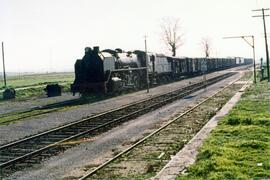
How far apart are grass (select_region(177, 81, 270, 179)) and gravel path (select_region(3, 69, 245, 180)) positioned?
2883 mm

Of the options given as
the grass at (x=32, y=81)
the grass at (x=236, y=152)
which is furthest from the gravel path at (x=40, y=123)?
the grass at (x=32, y=81)

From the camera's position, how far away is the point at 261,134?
537 inches

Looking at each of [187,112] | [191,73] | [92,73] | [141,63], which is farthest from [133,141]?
[191,73]

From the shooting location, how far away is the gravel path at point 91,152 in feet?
34.9

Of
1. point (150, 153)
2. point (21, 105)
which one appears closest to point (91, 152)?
point (150, 153)

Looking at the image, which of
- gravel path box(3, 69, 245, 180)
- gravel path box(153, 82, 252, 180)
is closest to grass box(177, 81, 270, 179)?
gravel path box(153, 82, 252, 180)

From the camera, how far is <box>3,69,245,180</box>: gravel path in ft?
34.9

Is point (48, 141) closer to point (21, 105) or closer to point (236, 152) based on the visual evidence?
point (236, 152)

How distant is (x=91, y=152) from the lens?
13.0m

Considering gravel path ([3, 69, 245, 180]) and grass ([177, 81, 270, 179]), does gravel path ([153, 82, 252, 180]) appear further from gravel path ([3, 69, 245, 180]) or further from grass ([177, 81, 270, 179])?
gravel path ([3, 69, 245, 180])

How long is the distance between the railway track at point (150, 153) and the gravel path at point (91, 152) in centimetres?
44

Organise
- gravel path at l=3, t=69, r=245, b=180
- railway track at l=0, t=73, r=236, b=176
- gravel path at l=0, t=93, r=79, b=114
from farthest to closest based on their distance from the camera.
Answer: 1. gravel path at l=0, t=93, r=79, b=114
2. railway track at l=0, t=73, r=236, b=176
3. gravel path at l=3, t=69, r=245, b=180

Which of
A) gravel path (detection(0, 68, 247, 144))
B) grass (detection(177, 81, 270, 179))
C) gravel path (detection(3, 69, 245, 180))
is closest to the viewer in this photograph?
grass (detection(177, 81, 270, 179))

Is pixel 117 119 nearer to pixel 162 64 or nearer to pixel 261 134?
pixel 261 134
